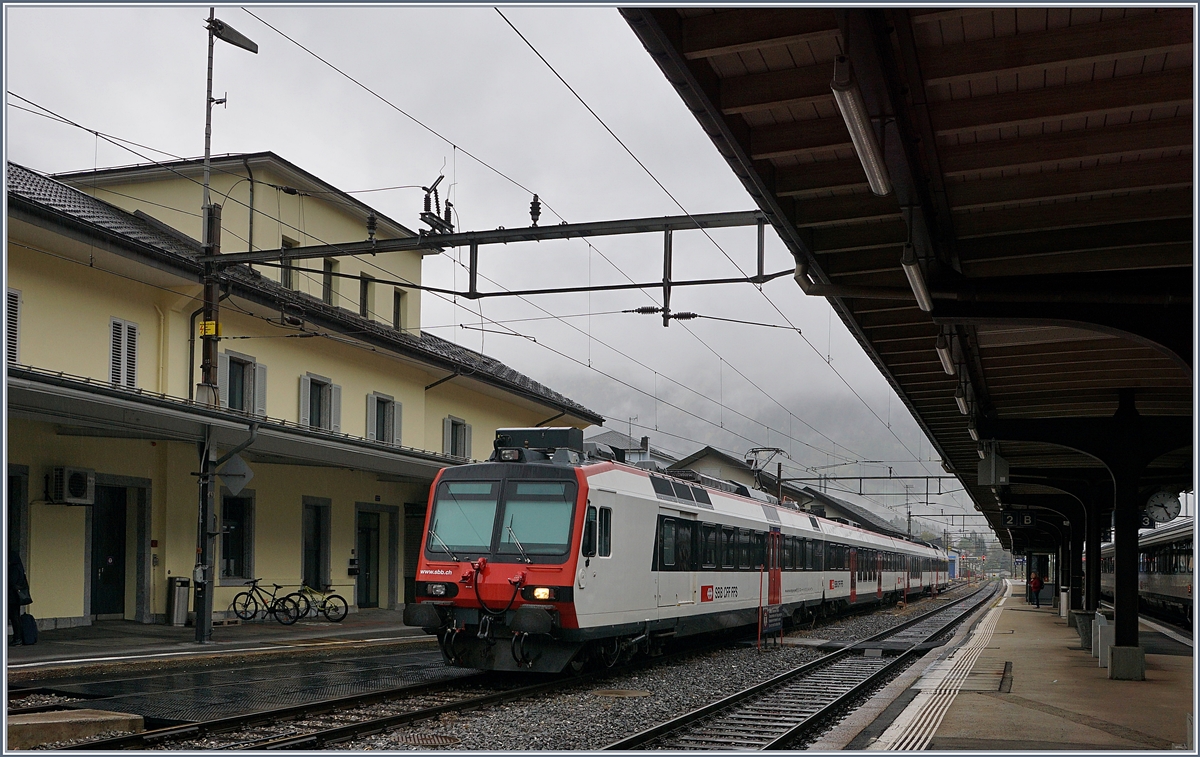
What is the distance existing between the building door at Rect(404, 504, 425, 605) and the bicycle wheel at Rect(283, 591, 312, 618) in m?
6.13

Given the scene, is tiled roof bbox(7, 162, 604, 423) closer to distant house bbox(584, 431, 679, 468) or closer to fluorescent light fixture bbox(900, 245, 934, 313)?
distant house bbox(584, 431, 679, 468)

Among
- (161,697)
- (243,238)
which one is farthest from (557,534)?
(243,238)

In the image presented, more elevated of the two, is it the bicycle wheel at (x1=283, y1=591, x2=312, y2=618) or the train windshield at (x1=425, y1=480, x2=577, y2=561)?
the train windshield at (x1=425, y1=480, x2=577, y2=561)

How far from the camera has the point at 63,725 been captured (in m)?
8.30

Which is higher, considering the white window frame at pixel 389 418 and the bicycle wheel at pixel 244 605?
the white window frame at pixel 389 418

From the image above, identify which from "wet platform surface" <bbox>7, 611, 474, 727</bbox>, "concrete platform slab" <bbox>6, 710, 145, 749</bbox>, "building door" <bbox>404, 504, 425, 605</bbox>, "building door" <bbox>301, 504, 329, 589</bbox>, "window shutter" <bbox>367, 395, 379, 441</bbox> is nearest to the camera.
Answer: "concrete platform slab" <bbox>6, 710, 145, 749</bbox>

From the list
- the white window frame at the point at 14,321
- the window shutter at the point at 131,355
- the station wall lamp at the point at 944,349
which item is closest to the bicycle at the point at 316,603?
the window shutter at the point at 131,355

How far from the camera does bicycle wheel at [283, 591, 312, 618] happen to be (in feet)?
68.8

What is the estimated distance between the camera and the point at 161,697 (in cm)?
1052

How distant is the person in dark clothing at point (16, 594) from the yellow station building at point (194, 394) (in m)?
1.33

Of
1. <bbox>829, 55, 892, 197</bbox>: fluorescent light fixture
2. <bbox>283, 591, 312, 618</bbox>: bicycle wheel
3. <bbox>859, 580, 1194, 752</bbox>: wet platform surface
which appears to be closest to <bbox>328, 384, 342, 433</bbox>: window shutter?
<bbox>283, 591, 312, 618</bbox>: bicycle wheel

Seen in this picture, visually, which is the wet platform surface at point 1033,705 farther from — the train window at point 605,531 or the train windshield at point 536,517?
the train windshield at point 536,517

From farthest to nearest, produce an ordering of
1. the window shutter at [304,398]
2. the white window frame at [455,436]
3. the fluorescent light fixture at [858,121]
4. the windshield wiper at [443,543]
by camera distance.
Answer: the white window frame at [455,436], the window shutter at [304,398], the windshield wiper at [443,543], the fluorescent light fixture at [858,121]

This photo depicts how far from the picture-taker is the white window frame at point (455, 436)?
29.7m
